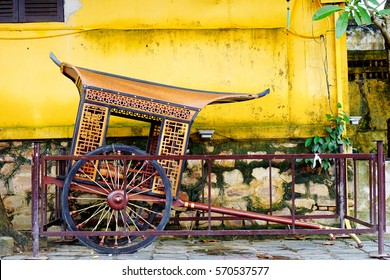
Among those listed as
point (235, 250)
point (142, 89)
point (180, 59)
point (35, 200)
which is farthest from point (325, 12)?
point (35, 200)

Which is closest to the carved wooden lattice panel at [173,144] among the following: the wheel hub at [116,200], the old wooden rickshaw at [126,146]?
the old wooden rickshaw at [126,146]

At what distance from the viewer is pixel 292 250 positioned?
6621mm

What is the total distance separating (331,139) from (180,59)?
198 cm

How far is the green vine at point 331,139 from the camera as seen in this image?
24.4 ft

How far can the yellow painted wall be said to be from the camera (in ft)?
24.9

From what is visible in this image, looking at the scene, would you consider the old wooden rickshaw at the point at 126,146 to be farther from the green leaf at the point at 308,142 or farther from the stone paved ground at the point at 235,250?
the green leaf at the point at 308,142

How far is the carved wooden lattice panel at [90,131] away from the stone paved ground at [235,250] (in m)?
0.85

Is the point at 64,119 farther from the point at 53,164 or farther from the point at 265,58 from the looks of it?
the point at 265,58

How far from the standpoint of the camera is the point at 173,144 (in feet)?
20.8

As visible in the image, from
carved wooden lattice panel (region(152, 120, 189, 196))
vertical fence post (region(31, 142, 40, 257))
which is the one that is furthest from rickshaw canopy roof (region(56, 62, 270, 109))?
vertical fence post (region(31, 142, 40, 257))

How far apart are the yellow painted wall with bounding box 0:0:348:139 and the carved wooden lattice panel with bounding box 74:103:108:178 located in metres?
1.33

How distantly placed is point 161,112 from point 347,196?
8.52 feet

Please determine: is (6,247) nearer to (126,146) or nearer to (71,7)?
(126,146)
